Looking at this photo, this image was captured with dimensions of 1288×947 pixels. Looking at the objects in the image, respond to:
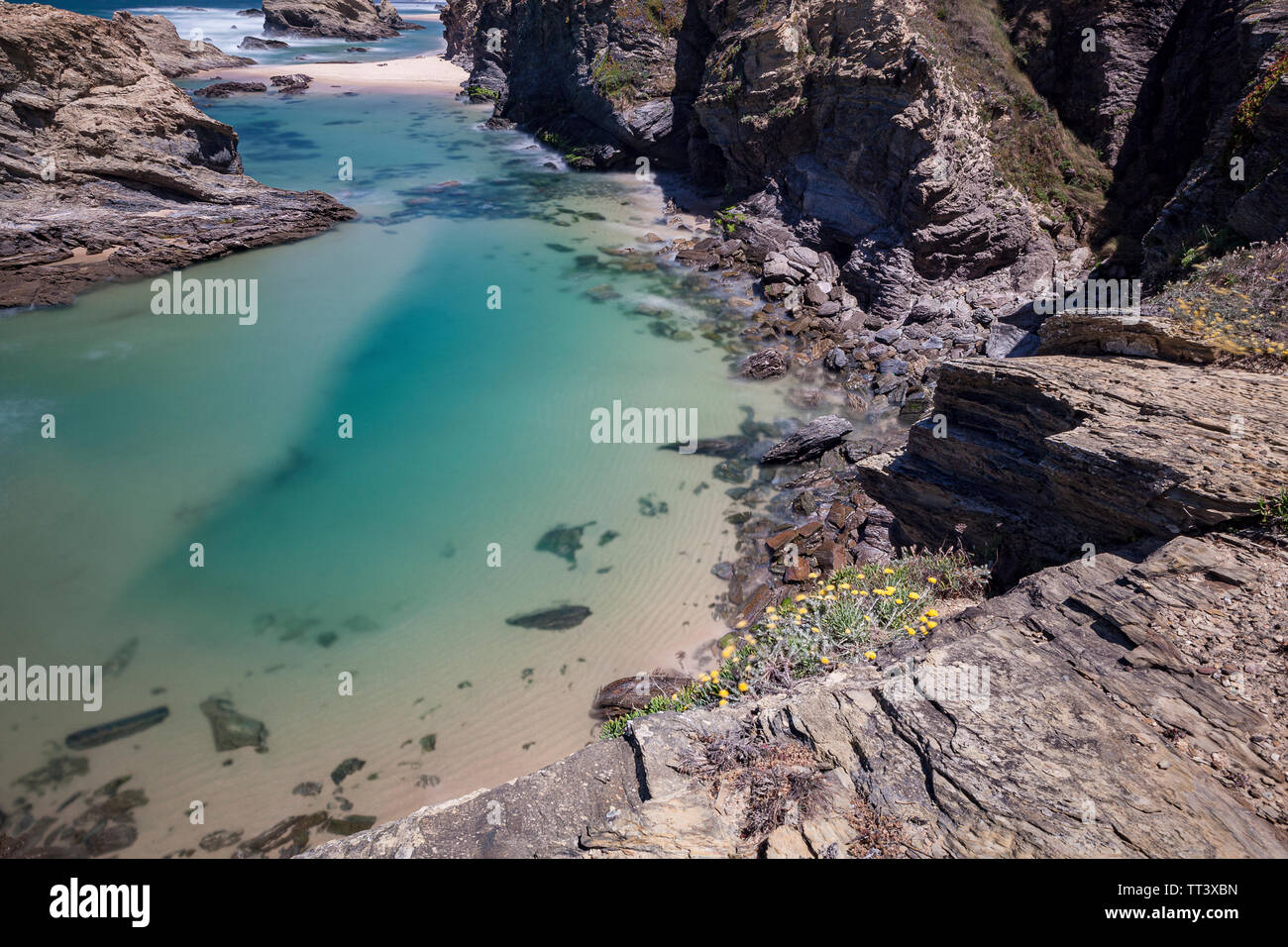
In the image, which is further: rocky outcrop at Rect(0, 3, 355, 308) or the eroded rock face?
rocky outcrop at Rect(0, 3, 355, 308)

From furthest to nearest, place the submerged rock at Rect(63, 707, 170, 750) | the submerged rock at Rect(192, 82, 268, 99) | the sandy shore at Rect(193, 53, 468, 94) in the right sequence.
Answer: the sandy shore at Rect(193, 53, 468, 94) → the submerged rock at Rect(192, 82, 268, 99) → the submerged rock at Rect(63, 707, 170, 750)

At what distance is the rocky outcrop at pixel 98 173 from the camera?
869 inches

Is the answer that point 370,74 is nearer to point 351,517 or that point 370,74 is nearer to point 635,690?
point 351,517

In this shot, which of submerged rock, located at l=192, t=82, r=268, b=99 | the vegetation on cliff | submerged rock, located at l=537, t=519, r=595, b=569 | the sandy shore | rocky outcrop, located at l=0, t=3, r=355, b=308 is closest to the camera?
the vegetation on cliff

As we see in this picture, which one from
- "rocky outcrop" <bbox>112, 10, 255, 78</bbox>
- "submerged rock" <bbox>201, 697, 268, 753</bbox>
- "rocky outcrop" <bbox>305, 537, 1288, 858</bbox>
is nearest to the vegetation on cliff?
"rocky outcrop" <bbox>305, 537, 1288, 858</bbox>

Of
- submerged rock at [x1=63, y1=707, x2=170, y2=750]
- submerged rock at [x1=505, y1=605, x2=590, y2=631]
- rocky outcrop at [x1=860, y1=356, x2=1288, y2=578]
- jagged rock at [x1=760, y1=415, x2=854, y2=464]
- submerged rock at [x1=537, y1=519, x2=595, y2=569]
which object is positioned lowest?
submerged rock at [x1=63, y1=707, x2=170, y2=750]

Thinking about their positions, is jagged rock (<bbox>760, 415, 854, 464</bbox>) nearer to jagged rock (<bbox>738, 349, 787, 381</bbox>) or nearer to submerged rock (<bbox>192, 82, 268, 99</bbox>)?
jagged rock (<bbox>738, 349, 787, 381</bbox>)

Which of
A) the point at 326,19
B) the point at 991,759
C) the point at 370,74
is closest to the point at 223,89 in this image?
the point at 370,74

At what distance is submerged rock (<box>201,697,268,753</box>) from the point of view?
31.5 feet

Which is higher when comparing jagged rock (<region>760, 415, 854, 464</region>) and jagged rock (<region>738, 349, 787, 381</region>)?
jagged rock (<region>738, 349, 787, 381</region>)

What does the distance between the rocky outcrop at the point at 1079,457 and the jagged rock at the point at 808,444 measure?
140 inches

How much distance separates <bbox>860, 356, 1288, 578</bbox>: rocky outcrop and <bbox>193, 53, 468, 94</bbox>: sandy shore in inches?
2384

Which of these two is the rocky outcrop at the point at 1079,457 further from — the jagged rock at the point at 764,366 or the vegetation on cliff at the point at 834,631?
the jagged rock at the point at 764,366
